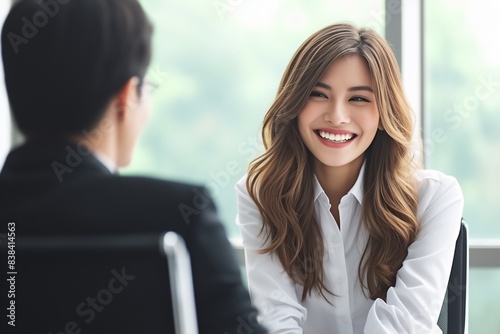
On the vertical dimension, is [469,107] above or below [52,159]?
below

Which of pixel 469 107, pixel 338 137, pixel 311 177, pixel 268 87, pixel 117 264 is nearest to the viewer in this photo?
pixel 117 264

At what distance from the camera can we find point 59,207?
74 centimetres

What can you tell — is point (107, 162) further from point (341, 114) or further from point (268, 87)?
point (268, 87)

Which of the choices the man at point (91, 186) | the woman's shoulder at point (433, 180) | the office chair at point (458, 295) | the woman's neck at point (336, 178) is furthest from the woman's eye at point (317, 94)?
the man at point (91, 186)

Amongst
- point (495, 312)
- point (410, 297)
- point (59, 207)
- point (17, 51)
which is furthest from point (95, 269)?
point (495, 312)

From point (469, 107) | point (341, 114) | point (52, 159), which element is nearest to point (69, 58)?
point (52, 159)

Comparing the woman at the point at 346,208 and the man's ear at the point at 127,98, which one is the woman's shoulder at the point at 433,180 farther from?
the man's ear at the point at 127,98

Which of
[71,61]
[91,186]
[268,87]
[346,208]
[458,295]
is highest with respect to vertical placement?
[71,61]

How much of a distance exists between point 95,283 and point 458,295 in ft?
3.86

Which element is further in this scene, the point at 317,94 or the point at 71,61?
the point at 317,94

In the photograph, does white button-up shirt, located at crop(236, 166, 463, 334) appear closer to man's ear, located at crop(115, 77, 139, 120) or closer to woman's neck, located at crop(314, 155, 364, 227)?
woman's neck, located at crop(314, 155, 364, 227)

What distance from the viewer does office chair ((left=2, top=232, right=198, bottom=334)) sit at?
0.68 meters

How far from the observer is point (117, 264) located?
69cm

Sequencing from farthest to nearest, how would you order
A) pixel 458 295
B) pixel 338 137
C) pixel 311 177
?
pixel 311 177
pixel 338 137
pixel 458 295
